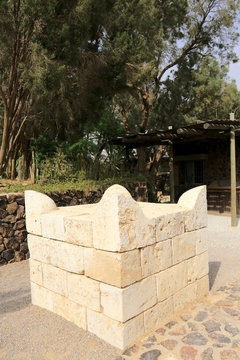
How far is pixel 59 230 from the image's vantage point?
10.7ft

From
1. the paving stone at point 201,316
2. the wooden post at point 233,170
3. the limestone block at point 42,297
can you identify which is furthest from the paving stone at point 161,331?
the wooden post at point 233,170

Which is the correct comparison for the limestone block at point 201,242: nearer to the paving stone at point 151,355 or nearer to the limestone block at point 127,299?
the limestone block at point 127,299

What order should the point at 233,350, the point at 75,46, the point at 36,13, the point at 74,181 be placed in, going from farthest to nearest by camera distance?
1. the point at 74,181
2. the point at 75,46
3. the point at 36,13
4. the point at 233,350

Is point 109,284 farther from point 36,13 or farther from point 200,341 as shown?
point 36,13

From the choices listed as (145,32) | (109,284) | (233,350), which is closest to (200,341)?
(233,350)

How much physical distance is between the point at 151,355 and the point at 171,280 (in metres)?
0.87

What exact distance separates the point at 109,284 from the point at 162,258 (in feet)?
2.37

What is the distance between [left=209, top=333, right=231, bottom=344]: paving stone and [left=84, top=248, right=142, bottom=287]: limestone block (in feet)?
3.22

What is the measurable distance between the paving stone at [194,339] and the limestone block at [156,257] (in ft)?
2.33

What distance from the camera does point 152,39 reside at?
11.0 metres

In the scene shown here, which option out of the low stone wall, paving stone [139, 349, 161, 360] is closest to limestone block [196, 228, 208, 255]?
the low stone wall

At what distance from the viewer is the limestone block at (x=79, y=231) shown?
285 cm

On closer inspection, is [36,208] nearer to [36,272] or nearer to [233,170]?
[36,272]

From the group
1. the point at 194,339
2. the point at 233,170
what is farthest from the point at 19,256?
the point at 233,170
